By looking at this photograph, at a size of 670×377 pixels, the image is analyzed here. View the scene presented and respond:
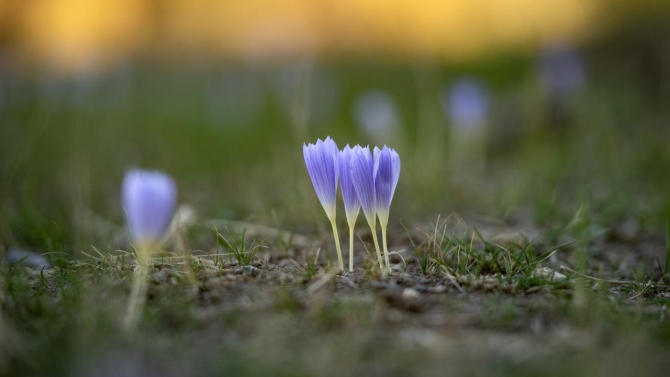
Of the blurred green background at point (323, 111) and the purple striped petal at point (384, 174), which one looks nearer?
the purple striped petal at point (384, 174)

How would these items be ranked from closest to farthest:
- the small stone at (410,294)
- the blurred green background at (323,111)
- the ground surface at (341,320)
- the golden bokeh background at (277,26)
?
the ground surface at (341,320) → the small stone at (410,294) → the blurred green background at (323,111) → the golden bokeh background at (277,26)

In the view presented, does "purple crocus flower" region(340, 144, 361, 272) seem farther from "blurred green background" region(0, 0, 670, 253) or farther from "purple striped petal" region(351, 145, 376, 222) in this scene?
"blurred green background" region(0, 0, 670, 253)

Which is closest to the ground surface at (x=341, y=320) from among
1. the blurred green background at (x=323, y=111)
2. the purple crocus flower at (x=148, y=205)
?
the purple crocus flower at (x=148, y=205)

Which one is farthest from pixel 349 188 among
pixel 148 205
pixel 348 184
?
pixel 148 205

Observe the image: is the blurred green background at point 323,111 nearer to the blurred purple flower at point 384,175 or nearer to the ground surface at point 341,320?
the ground surface at point 341,320

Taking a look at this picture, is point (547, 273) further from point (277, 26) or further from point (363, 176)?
point (277, 26)
